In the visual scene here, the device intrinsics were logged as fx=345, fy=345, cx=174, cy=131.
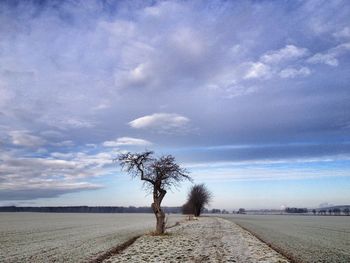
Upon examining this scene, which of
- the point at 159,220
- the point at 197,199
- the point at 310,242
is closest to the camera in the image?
the point at 310,242

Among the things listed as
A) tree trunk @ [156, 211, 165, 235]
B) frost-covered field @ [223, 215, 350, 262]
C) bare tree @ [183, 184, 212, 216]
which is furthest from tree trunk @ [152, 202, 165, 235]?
bare tree @ [183, 184, 212, 216]

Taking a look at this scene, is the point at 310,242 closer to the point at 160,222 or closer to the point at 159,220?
the point at 160,222

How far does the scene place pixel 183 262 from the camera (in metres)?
19.8

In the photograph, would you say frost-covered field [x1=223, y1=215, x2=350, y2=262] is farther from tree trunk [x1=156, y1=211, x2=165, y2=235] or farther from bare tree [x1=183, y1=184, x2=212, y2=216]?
bare tree [x1=183, y1=184, x2=212, y2=216]

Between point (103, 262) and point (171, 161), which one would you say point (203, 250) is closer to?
point (103, 262)

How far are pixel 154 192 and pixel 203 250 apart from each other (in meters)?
14.7

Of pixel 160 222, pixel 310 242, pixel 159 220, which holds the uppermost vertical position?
pixel 159 220

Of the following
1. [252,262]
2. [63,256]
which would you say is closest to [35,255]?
[63,256]

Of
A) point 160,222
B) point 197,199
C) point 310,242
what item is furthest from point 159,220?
point 197,199

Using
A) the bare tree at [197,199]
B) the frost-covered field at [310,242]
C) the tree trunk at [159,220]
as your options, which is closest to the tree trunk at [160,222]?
the tree trunk at [159,220]

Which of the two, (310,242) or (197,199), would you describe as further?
(197,199)

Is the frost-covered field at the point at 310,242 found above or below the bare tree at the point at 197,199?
below

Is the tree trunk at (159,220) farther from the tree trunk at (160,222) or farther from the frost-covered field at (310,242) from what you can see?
the frost-covered field at (310,242)

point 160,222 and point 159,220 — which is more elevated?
point 159,220
